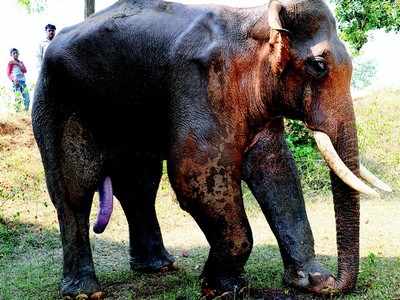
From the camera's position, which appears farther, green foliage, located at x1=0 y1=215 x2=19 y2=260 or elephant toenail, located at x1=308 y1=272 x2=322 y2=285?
green foliage, located at x1=0 y1=215 x2=19 y2=260

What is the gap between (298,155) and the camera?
9398 mm

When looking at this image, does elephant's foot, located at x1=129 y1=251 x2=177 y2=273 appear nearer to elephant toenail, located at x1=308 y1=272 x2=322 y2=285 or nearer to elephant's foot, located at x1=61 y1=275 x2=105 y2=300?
elephant's foot, located at x1=61 y1=275 x2=105 y2=300

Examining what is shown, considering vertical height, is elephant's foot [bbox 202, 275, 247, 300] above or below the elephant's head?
below

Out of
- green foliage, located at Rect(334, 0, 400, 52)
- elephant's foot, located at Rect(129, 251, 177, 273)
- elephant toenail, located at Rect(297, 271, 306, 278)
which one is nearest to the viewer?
elephant toenail, located at Rect(297, 271, 306, 278)

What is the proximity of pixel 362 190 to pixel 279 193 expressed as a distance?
789 millimetres

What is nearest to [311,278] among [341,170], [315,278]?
[315,278]

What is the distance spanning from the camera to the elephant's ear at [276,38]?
3662 millimetres

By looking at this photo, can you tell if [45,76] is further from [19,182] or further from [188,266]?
[19,182]

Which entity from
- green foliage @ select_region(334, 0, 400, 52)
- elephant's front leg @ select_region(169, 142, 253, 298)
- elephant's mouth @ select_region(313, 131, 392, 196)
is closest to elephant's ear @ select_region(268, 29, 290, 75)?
elephant's mouth @ select_region(313, 131, 392, 196)

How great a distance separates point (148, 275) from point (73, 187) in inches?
42.3

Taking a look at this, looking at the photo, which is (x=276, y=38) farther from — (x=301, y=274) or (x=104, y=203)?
(x=104, y=203)

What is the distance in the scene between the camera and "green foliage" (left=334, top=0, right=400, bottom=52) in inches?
696

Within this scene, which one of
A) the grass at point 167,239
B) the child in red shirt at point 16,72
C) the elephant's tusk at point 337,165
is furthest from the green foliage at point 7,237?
the child in red shirt at point 16,72

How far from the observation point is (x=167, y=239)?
685 cm
